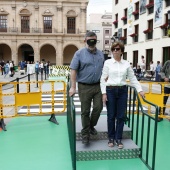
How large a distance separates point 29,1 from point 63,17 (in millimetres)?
6579

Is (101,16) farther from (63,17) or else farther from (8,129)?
(8,129)

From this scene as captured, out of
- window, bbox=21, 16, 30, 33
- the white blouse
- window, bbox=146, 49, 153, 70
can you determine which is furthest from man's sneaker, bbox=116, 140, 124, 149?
window, bbox=21, 16, 30, 33

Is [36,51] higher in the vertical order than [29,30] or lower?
lower

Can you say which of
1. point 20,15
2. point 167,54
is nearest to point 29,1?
point 20,15

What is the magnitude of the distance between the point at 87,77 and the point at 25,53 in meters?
42.8

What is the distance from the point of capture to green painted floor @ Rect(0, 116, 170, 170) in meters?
3.66

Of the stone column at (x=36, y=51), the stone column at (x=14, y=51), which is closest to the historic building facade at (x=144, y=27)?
the stone column at (x=36, y=51)

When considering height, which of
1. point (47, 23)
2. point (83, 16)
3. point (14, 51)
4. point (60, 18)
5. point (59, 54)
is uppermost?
point (83, 16)

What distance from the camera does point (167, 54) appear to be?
19484 mm

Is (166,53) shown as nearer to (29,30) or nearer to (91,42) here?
(91,42)

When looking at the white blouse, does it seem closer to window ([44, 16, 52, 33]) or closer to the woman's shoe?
the woman's shoe

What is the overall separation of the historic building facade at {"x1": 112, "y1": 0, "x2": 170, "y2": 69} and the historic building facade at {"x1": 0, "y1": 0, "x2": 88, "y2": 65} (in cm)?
1261

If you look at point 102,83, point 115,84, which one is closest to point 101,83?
point 102,83

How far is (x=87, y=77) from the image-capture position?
387 cm
